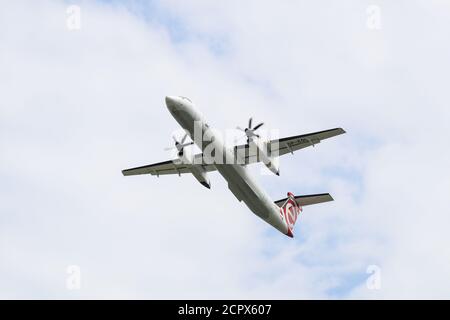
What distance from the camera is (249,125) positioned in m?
43.7

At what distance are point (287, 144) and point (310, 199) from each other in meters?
6.57

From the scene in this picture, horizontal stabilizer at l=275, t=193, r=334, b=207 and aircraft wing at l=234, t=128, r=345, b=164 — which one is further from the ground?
aircraft wing at l=234, t=128, r=345, b=164

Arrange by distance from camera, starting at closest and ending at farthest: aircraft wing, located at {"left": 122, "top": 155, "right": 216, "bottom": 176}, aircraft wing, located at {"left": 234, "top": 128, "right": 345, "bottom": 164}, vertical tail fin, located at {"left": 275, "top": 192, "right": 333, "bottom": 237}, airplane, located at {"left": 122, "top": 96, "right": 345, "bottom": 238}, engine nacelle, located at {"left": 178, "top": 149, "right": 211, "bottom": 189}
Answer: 1. airplane, located at {"left": 122, "top": 96, "right": 345, "bottom": 238}
2. aircraft wing, located at {"left": 234, "top": 128, "right": 345, "bottom": 164}
3. engine nacelle, located at {"left": 178, "top": 149, "right": 211, "bottom": 189}
4. vertical tail fin, located at {"left": 275, "top": 192, "right": 333, "bottom": 237}
5. aircraft wing, located at {"left": 122, "top": 155, "right": 216, "bottom": 176}

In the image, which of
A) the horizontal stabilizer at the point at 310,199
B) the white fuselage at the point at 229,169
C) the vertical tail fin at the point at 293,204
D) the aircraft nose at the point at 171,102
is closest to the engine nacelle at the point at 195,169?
the white fuselage at the point at 229,169

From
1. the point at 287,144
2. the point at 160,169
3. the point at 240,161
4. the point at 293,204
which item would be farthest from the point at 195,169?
the point at 293,204

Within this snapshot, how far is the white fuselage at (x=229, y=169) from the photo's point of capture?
39.5 meters

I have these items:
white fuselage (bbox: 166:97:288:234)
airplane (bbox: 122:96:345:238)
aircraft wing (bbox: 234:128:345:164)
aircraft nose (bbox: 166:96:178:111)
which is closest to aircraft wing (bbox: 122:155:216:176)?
→ airplane (bbox: 122:96:345:238)

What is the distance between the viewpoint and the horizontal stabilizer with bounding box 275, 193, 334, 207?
157 feet

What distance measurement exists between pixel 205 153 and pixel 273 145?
17.7 feet

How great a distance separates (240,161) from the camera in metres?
42.6

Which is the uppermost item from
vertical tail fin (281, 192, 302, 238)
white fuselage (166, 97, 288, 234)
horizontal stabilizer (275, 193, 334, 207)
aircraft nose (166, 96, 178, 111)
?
aircraft nose (166, 96, 178, 111)

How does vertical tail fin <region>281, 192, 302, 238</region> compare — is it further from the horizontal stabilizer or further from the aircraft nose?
the aircraft nose

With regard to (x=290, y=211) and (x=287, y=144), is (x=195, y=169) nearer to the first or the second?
(x=287, y=144)
